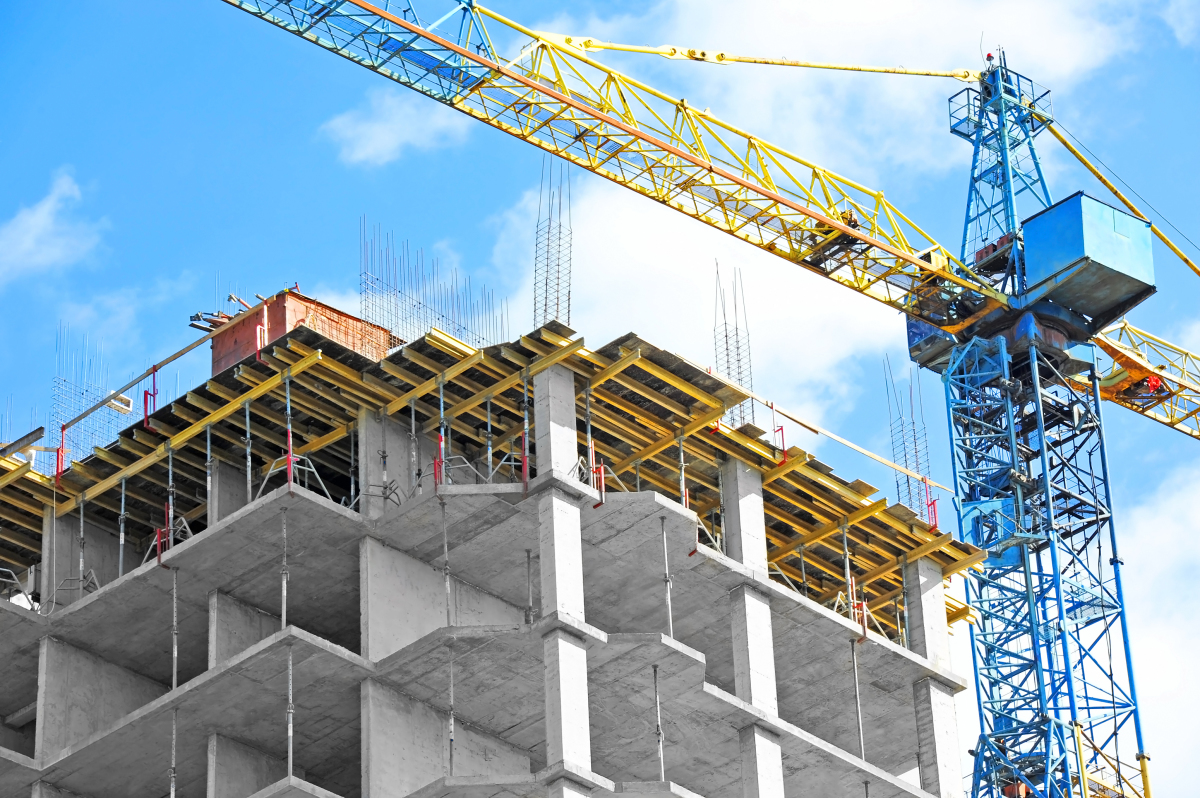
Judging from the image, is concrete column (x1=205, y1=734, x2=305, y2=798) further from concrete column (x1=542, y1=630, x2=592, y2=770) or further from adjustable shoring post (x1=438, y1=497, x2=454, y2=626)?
concrete column (x1=542, y1=630, x2=592, y2=770)

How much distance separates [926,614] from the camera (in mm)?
66250

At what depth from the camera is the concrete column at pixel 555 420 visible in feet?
185

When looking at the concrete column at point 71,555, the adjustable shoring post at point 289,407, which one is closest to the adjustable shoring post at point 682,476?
the adjustable shoring post at point 289,407

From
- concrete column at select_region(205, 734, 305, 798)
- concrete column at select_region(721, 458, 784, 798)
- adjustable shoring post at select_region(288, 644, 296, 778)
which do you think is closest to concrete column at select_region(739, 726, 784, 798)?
concrete column at select_region(721, 458, 784, 798)

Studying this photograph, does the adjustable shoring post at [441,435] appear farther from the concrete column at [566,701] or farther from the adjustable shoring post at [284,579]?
the concrete column at [566,701]

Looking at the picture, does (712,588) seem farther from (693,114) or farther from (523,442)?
(693,114)

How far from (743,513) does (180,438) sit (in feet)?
47.0

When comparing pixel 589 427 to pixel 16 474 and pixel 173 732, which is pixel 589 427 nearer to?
pixel 173 732

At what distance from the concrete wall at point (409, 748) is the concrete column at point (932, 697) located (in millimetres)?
13482

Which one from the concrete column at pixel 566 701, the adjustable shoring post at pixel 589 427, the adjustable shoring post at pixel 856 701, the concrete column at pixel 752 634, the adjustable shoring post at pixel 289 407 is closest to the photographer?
the concrete column at pixel 566 701

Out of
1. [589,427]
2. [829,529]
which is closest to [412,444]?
[589,427]

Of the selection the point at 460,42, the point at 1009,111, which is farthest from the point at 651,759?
the point at 1009,111

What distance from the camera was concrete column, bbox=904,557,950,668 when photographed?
217 ft

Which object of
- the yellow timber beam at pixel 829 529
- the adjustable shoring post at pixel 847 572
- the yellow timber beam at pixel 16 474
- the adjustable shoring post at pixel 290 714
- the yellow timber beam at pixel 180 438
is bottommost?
the adjustable shoring post at pixel 290 714
